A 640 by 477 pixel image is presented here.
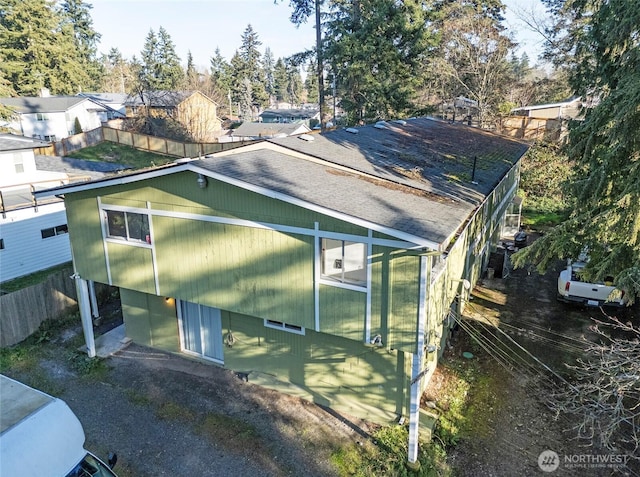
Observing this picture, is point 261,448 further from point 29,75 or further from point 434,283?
point 29,75

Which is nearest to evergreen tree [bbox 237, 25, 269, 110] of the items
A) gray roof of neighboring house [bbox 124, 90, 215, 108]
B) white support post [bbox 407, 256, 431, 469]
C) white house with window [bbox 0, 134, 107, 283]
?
gray roof of neighboring house [bbox 124, 90, 215, 108]

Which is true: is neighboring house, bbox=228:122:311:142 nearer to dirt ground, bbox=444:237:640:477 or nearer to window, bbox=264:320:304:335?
dirt ground, bbox=444:237:640:477

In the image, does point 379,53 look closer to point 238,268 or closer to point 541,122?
point 541,122

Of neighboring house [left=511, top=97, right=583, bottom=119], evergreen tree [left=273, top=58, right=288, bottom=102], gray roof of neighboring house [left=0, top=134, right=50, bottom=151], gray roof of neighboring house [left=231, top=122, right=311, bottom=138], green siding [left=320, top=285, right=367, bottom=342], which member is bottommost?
green siding [left=320, top=285, right=367, bottom=342]

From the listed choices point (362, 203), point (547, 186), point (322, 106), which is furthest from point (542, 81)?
point (362, 203)

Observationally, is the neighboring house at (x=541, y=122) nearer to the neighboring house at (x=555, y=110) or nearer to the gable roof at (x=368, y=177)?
the neighboring house at (x=555, y=110)

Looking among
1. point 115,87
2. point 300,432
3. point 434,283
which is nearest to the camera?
point 434,283
